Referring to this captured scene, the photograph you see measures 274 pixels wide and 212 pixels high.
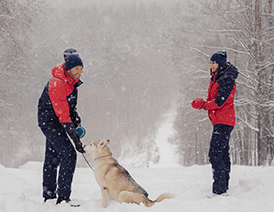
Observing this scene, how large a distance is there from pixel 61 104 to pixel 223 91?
2.39 metres

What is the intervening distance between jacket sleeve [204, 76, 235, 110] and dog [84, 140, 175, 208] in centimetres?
151

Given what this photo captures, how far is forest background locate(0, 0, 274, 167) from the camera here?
9070 millimetres

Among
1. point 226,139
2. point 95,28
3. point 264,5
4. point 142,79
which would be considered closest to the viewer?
point 226,139

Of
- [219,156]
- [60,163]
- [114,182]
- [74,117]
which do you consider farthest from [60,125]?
[219,156]

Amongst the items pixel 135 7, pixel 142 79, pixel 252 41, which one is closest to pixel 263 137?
pixel 252 41

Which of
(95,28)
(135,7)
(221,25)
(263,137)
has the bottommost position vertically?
(263,137)

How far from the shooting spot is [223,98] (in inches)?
132

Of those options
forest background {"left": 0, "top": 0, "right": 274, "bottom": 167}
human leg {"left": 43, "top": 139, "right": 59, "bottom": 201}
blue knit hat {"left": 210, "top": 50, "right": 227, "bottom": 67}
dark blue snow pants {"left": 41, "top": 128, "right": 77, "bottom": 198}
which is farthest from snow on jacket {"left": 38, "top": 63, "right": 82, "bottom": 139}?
forest background {"left": 0, "top": 0, "right": 274, "bottom": 167}

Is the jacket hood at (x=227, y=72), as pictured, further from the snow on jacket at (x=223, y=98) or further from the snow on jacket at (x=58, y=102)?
the snow on jacket at (x=58, y=102)

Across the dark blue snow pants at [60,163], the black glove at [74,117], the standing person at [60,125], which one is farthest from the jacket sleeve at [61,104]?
the black glove at [74,117]

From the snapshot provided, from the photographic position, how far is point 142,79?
188 feet

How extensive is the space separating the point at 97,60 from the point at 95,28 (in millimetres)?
12619

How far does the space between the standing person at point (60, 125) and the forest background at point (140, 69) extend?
6.89 metres

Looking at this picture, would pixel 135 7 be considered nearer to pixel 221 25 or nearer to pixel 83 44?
pixel 83 44
